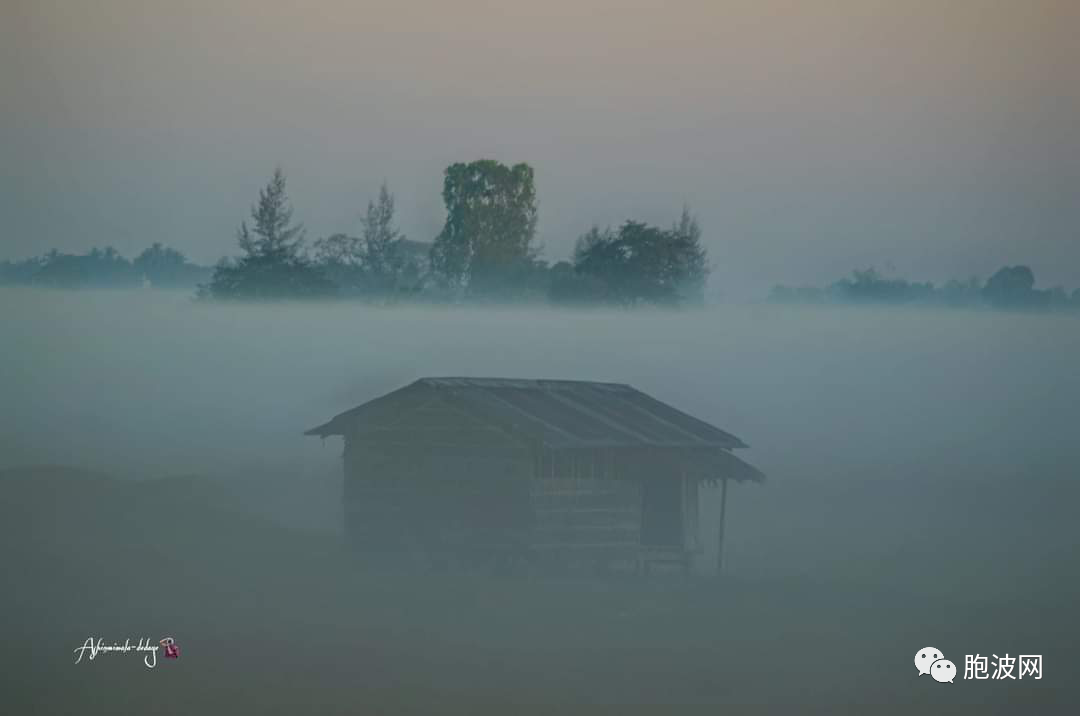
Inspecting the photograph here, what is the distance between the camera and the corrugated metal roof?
26.9 metres

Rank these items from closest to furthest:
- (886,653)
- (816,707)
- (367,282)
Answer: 1. (816,707)
2. (886,653)
3. (367,282)

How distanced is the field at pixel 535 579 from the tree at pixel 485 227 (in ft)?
2.58

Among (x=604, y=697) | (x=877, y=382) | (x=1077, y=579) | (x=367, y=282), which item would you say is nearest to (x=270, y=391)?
(x=367, y=282)

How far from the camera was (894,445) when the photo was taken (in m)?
27.0

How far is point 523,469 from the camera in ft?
88.0

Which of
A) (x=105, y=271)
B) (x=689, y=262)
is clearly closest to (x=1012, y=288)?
(x=689, y=262)

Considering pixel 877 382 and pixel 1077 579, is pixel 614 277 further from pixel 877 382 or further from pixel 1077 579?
pixel 1077 579

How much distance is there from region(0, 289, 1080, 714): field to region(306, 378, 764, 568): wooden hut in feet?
1.31

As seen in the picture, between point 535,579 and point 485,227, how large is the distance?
557 cm

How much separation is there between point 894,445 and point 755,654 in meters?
4.52

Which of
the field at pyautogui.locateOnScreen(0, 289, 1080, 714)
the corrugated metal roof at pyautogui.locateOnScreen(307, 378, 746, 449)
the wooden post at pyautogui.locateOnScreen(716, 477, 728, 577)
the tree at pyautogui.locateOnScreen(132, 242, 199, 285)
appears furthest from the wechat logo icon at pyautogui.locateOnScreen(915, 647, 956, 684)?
the tree at pyautogui.locateOnScreen(132, 242, 199, 285)

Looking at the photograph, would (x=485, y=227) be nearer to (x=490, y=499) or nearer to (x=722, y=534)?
(x=490, y=499)

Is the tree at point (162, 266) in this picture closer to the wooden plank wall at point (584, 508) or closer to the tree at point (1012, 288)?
the wooden plank wall at point (584, 508)

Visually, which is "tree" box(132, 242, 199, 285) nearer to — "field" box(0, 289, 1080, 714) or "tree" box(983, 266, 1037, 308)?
"field" box(0, 289, 1080, 714)
